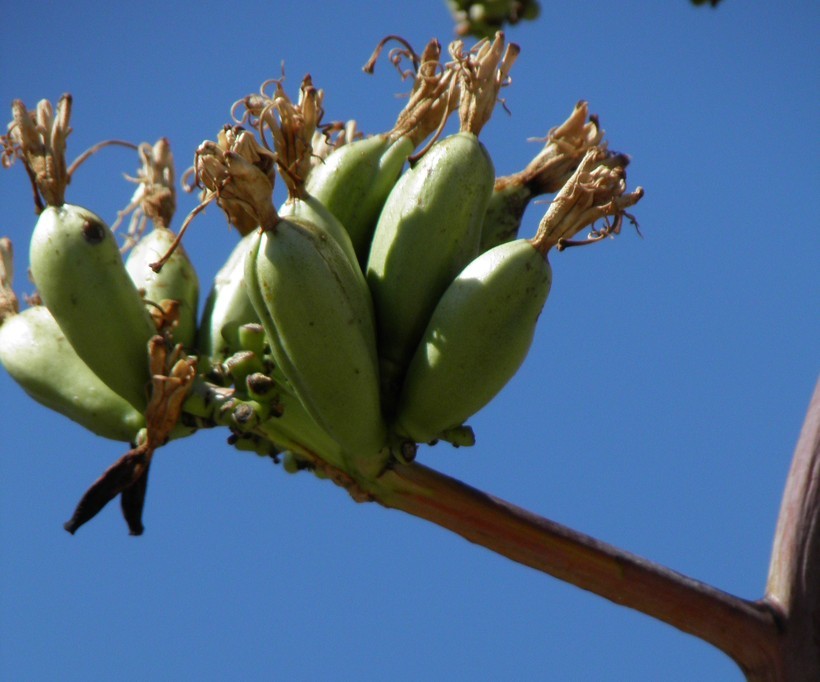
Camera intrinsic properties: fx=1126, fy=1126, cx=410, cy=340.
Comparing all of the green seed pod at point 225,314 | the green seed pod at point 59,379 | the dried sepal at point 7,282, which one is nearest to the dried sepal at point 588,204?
the green seed pod at point 225,314

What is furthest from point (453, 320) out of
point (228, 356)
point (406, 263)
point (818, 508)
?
point (818, 508)

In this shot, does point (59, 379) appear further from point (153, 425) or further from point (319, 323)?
point (319, 323)

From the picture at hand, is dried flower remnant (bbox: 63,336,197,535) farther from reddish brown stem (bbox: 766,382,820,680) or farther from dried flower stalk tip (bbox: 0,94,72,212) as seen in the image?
reddish brown stem (bbox: 766,382,820,680)

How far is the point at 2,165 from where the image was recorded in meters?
3.04

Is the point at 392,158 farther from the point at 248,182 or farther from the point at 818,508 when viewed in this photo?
the point at 818,508

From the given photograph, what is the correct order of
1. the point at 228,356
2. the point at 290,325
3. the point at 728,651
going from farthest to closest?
1. the point at 228,356
2. the point at 728,651
3. the point at 290,325

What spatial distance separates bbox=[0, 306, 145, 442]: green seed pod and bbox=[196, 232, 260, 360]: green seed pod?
266 mm

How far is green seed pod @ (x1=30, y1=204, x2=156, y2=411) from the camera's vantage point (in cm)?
262

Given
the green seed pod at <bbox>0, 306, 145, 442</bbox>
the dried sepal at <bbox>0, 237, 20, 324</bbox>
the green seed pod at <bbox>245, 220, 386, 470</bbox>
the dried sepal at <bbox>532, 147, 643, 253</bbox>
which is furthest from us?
the dried sepal at <bbox>0, 237, 20, 324</bbox>

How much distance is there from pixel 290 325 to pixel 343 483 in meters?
0.52

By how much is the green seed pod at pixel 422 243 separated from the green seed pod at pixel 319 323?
105 mm

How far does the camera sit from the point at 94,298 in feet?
8.62

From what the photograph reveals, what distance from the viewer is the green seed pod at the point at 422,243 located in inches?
103

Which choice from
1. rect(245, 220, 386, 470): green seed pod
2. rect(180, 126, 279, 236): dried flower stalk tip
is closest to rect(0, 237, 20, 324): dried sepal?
rect(180, 126, 279, 236): dried flower stalk tip
